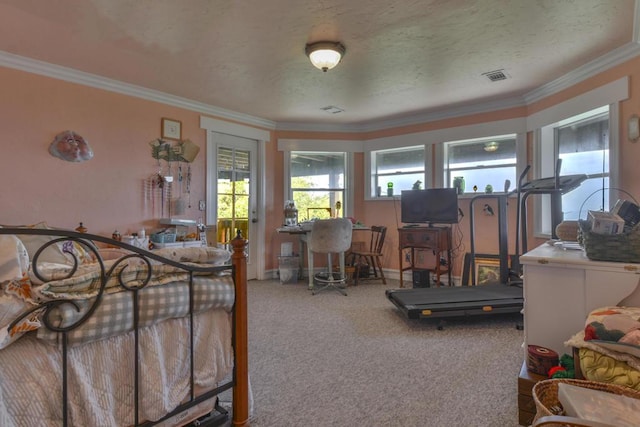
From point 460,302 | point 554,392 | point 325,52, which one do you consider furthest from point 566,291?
point 325,52

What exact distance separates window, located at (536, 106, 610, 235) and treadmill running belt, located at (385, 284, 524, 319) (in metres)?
1.06

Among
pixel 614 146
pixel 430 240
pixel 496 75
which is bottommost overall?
pixel 430 240

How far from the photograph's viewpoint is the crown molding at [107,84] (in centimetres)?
289

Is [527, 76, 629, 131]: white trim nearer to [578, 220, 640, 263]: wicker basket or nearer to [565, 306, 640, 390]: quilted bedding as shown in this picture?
[578, 220, 640, 263]: wicker basket

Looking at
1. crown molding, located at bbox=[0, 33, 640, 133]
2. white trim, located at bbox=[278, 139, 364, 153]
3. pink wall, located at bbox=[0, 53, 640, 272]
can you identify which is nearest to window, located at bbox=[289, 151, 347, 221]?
white trim, located at bbox=[278, 139, 364, 153]

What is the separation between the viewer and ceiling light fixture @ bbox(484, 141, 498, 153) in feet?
14.2

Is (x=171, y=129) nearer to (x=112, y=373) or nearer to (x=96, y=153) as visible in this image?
(x=96, y=153)

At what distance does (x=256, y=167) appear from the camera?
4.97 metres

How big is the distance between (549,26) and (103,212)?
4.17 m

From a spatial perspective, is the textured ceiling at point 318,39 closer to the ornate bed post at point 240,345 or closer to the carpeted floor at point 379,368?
the ornate bed post at point 240,345

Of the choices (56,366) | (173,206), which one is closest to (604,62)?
(56,366)

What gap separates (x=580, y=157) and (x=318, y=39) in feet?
9.52

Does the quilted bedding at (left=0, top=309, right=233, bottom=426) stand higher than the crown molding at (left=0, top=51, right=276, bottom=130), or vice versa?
the crown molding at (left=0, top=51, right=276, bottom=130)

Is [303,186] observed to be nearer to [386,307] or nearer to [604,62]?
[386,307]
